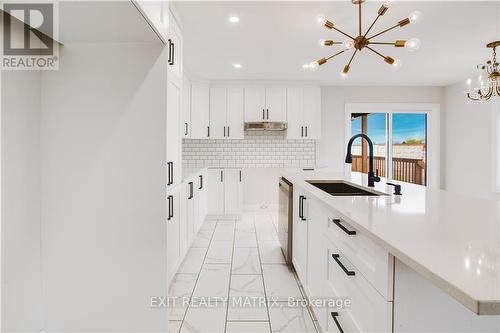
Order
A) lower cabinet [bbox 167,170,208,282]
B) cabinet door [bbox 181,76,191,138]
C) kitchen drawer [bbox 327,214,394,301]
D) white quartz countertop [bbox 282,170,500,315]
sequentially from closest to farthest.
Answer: white quartz countertop [bbox 282,170,500,315] < kitchen drawer [bbox 327,214,394,301] < lower cabinet [bbox 167,170,208,282] < cabinet door [bbox 181,76,191,138]

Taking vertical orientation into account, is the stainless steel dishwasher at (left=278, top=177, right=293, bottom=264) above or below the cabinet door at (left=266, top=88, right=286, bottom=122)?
below

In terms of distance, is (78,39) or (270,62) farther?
(270,62)

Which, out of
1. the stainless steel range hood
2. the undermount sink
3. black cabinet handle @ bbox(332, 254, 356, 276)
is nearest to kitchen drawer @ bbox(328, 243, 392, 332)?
black cabinet handle @ bbox(332, 254, 356, 276)

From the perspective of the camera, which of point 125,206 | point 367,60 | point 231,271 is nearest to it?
point 125,206

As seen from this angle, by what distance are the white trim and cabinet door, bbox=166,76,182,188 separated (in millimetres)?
4204

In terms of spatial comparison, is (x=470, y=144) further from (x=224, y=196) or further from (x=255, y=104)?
(x=224, y=196)

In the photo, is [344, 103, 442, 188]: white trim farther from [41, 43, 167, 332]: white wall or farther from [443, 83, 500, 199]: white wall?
[41, 43, 167, 332]: white wall

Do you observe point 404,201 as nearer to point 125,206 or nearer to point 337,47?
point 125,206

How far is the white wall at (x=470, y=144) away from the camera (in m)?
5.00

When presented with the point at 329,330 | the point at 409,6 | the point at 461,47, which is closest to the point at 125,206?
the point at 329,330

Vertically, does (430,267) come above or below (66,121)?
below

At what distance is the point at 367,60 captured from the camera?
4.21 meters

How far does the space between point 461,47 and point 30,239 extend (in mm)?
4788

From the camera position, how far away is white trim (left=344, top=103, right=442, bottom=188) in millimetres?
5930
